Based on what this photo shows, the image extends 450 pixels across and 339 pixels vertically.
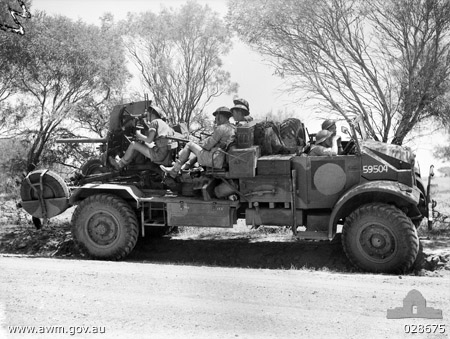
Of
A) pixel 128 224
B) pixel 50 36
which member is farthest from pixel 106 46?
pixel 128 224

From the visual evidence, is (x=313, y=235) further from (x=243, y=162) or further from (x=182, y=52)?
(x=182, y=52)

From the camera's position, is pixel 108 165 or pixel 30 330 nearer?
pixel 30 330

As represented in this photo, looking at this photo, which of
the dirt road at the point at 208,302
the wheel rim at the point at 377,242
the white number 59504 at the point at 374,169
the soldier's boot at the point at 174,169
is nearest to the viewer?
the dirt road at the point at 208,302

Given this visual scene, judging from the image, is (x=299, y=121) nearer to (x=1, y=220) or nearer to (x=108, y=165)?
(x=108, y=165)

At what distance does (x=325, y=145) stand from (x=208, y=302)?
4.29 metres

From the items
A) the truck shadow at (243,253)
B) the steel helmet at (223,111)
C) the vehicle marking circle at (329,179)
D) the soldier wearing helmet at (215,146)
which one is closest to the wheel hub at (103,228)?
the truck shadow at (243,253)

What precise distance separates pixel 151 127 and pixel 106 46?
958 cm

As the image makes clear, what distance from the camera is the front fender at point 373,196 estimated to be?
8766 mm

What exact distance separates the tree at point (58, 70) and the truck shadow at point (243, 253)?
7328mm

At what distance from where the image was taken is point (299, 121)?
10.2m

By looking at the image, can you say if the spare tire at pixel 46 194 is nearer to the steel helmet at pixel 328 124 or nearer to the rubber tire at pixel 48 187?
the rubber tire at pixel 48 187

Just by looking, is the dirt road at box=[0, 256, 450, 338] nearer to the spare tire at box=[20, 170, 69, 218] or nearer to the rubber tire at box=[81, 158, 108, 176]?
the spare tire at box=[20, 170, 69, 218]

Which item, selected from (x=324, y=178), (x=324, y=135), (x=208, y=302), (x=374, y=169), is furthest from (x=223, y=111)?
(x=208, y=302)

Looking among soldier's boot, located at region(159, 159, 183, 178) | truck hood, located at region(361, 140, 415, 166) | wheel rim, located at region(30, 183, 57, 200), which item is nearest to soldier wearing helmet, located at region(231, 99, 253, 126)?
soldier's boot, located at region(159, 159, 183, 178)
